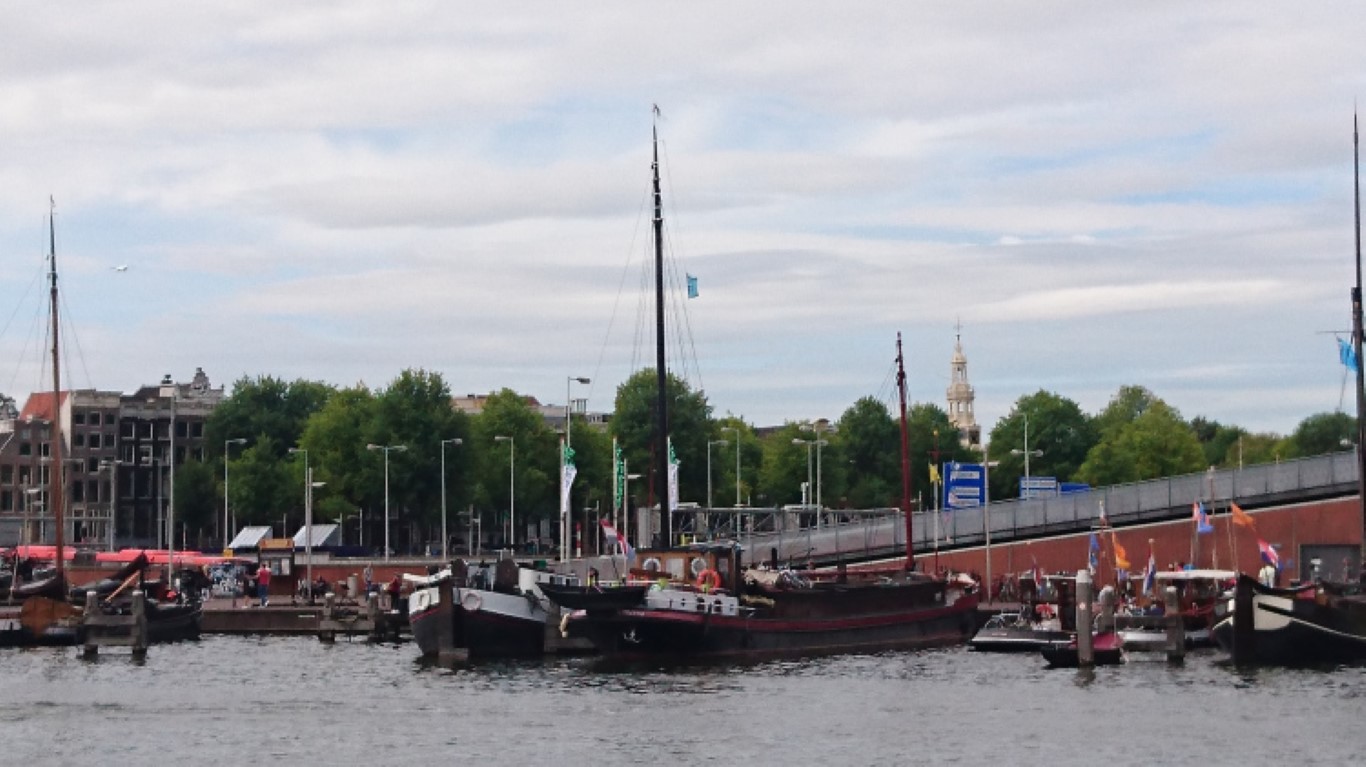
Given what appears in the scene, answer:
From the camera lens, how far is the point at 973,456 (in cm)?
19462

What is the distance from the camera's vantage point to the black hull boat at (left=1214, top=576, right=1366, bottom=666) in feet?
245

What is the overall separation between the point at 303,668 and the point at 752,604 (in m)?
15.2

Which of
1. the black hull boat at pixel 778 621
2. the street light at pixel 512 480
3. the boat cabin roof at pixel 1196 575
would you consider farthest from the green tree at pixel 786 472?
the black hull boat at pixel 778 621

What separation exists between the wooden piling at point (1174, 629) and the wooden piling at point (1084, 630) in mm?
3259

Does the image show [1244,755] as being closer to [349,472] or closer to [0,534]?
[349,472]

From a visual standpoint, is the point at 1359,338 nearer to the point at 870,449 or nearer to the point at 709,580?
the point at 709,580

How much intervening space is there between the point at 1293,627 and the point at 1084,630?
6.63m

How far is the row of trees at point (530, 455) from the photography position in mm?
159875

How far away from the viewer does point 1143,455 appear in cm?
16938

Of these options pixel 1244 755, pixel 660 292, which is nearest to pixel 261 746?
pixel 1244 755

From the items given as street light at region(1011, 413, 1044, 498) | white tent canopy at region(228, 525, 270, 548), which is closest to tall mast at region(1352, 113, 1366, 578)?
street light at region(1011, 413, 1044, 498)

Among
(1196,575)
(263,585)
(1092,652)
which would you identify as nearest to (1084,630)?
(1092,652)

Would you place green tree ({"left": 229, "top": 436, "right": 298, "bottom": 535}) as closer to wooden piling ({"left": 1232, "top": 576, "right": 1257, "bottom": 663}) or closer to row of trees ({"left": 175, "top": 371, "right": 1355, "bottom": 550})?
row of trees ({"left": 175, "top": 371, "right": 1355, "bottom": 550})

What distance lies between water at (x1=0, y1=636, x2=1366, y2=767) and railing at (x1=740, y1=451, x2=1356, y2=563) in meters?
23.4
